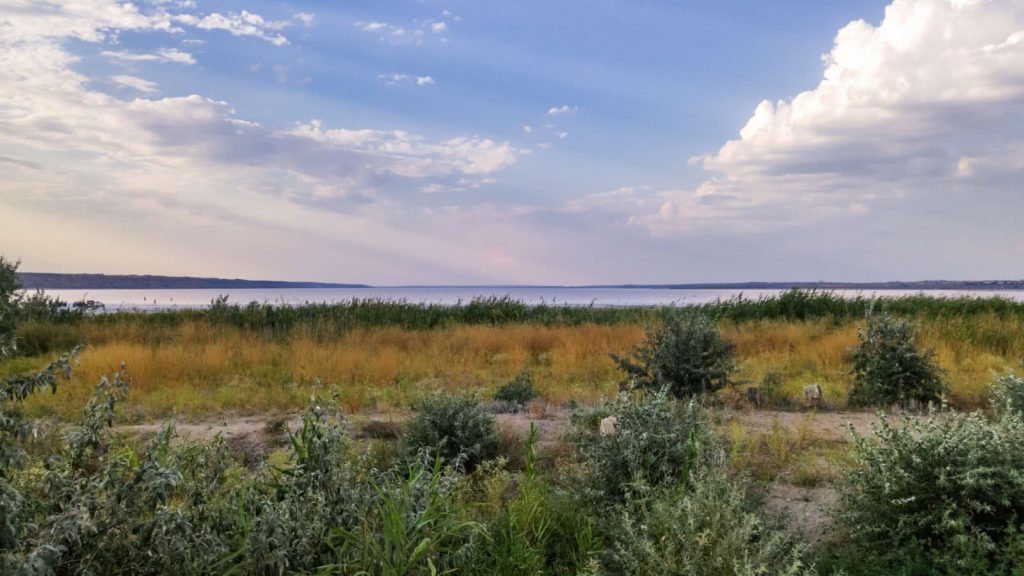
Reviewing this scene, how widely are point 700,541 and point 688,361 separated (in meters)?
6.11

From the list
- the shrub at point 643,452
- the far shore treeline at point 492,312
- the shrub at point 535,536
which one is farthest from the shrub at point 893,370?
the far shore treeline at point 492,312

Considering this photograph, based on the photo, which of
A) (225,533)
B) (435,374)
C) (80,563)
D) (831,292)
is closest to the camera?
(80,563)

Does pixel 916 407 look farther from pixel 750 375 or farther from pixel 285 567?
pixel 285 567

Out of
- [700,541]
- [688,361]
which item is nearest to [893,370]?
[688,361]

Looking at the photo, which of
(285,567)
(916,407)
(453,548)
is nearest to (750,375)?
(916,407)

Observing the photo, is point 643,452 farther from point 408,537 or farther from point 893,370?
point 893,370

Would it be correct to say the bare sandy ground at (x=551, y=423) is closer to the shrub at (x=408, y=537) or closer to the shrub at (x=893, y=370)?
the shrub at (x=893, y=370)

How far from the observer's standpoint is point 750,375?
1173 centimetres

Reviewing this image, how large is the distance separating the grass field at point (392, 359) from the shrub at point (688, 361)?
0.48 metres

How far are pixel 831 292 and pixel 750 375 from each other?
50.9 feet

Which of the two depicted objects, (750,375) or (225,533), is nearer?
(225,533)

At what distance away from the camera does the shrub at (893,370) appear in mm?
8836

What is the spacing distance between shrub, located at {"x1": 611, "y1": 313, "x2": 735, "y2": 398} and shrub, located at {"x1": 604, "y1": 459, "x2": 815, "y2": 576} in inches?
206

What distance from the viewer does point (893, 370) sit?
8867 mm
